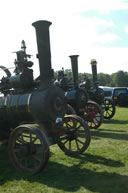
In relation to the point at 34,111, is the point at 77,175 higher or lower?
lower

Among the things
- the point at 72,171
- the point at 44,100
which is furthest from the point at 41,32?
the point at 72,171

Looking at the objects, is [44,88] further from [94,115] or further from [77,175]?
[94,115]

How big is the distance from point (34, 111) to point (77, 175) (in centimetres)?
138

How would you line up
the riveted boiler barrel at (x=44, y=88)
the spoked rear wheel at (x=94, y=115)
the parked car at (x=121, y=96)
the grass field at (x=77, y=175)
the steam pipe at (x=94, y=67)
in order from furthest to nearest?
the parked car at (x=121, y=96)
the steam pipe at (x=94, y=67)
the spoked rear wheel at (x=94, y=115)
the riveted boiler barrel at (x=44, y=88)
the grass field at (x=77, y=175)

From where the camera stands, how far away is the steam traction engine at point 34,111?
4.16 meters

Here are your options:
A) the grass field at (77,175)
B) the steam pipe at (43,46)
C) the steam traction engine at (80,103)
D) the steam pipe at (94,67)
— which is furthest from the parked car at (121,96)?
the steam pipe at (43,46)

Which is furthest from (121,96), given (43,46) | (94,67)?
(43,46)

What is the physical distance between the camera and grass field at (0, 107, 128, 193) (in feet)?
11.4

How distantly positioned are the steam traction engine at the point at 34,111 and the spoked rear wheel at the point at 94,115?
352 centimetres

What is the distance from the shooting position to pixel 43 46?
4.48 meters

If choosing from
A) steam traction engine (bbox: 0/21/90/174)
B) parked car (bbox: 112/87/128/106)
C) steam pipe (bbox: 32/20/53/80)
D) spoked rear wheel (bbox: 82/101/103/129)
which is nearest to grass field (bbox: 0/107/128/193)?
steam traction engine (bbox: 0/21/90/174)

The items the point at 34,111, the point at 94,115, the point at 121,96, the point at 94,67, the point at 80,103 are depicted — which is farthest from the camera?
the point at 121,96

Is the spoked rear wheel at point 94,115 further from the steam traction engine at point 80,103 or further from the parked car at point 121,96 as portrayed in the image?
the parked car at point 121,96

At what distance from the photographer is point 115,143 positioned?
6.11 meters
